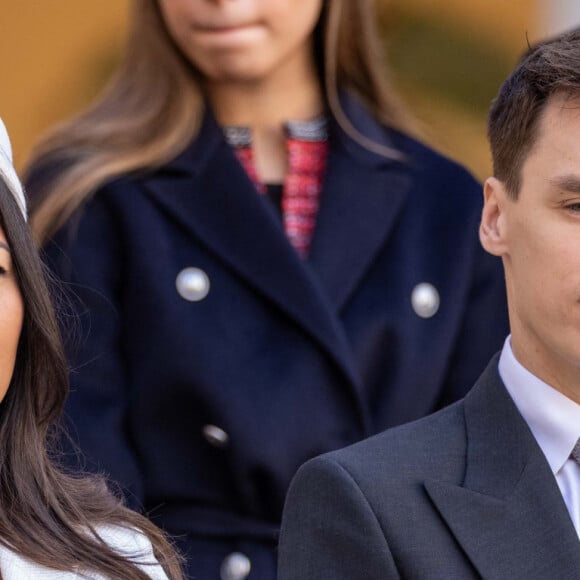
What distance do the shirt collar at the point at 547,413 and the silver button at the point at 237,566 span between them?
1008 millimetres

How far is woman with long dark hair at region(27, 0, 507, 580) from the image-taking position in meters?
3.94

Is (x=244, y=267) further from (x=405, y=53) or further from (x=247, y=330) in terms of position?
(x=405, y=53)

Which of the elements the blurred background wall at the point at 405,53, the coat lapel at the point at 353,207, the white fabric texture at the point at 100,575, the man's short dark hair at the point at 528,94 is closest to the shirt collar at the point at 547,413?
the man's short dark hair at the point at 528,94

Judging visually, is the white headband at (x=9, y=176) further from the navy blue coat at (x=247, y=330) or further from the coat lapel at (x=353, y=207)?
the coat lapel at (x=353, y=207)

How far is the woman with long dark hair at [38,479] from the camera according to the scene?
3.22 metres

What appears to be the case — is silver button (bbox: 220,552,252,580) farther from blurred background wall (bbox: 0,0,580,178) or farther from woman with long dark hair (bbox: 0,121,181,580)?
blurred background wall (bbox: 0,0,580,178)

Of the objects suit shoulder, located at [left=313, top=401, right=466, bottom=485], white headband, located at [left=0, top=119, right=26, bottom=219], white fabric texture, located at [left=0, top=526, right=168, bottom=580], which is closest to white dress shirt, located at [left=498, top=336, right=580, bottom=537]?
suit shoulder, located at [left=313, top=401, right=466, bottom=485]

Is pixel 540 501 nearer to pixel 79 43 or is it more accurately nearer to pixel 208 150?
pixel 208 150

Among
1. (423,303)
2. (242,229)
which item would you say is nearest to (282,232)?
(242,229)

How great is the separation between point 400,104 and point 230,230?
645 millimetres

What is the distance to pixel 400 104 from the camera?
4.54 metres

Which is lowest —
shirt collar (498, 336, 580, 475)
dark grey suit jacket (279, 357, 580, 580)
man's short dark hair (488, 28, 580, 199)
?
dark grey suit jacket (279, 357, 580, 580)

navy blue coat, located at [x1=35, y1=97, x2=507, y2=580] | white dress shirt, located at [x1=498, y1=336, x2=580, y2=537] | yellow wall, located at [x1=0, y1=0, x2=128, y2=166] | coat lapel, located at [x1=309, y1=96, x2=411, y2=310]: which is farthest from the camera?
yellow wall, located at [x1=0, y1=0, x2=128, y2=166]

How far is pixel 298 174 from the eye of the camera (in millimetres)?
4262
